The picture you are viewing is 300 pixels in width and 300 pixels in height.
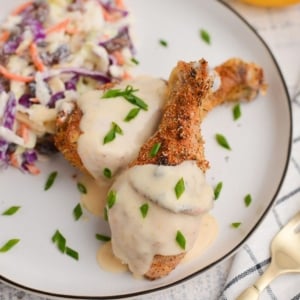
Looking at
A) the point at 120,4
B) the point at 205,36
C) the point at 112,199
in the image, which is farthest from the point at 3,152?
the point at 205,36

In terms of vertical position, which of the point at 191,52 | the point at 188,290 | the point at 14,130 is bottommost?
the point at 188,290

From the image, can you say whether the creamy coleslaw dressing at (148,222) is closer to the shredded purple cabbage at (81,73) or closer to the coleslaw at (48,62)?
the coleslaw at (48,62)

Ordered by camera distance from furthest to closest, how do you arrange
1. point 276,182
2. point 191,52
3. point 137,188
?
1. point 191,52
2. point 276,182
3. point 137,188

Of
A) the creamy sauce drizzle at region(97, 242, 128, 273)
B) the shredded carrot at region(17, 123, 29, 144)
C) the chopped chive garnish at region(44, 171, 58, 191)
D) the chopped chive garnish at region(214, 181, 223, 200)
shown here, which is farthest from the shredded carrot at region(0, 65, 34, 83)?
the chopped chive garnish at region(214, 181, 223, 200)

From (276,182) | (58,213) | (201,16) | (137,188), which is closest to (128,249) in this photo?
(137,188)

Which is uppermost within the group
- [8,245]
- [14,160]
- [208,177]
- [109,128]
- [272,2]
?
[272,2]

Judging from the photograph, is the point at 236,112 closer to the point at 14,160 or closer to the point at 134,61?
the point at 134,61

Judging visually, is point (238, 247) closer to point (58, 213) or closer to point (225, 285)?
point (225, 285)
